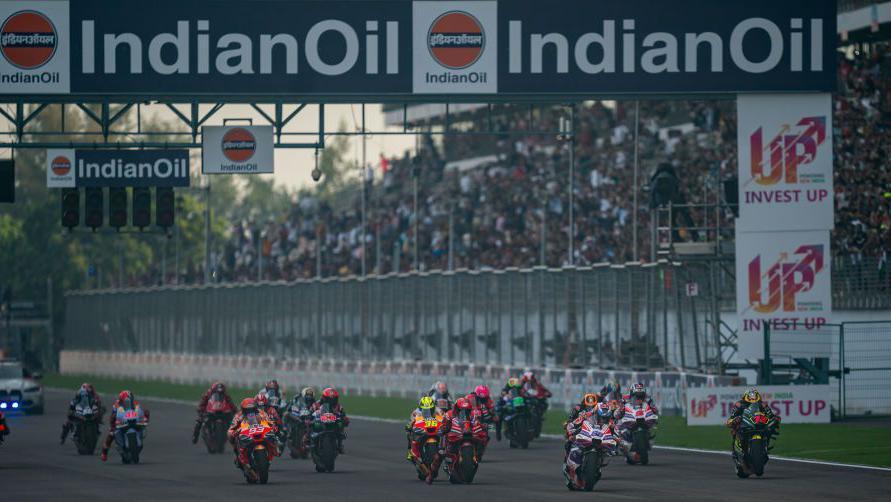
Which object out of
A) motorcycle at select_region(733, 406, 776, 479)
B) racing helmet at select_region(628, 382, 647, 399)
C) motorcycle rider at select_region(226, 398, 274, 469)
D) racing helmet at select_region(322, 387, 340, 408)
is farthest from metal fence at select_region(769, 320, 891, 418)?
motorcycle rider at select_region(226, 398, 274, 469)

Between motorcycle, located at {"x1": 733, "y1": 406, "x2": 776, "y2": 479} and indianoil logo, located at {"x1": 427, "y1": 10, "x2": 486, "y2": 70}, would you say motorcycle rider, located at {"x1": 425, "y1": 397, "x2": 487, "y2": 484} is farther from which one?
indianoil logo, located at {"x1": 427, "y1": 10, "x2": 486, "y2": 70}

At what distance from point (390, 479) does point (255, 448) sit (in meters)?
2.08

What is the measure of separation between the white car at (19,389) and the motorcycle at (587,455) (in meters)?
29.6

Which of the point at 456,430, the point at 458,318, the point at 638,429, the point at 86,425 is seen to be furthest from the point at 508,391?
the point at 458,318

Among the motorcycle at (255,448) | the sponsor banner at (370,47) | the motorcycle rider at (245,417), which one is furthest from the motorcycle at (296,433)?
the sponsor banner at (370,47)

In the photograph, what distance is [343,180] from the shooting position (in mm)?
171750

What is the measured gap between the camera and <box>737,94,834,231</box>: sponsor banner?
120ft

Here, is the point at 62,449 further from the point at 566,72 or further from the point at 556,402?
the point at 556,402

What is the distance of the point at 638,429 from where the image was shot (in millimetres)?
28844

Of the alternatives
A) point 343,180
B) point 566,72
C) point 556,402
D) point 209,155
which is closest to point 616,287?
point 556,402

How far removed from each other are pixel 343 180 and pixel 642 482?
148 m

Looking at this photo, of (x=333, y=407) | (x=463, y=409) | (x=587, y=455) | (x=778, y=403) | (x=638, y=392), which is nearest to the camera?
(x=587, y=455)

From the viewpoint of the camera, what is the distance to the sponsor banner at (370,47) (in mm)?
35250

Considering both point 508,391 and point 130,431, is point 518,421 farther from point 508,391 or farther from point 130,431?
point 130,431
